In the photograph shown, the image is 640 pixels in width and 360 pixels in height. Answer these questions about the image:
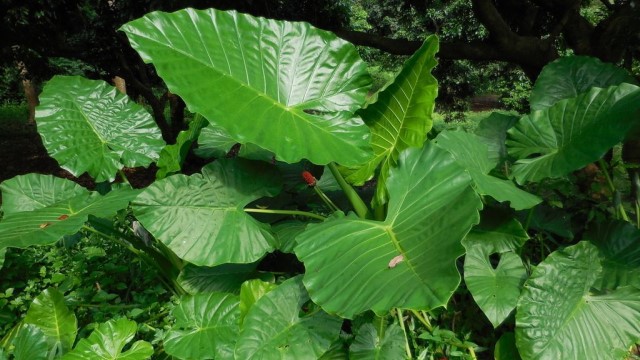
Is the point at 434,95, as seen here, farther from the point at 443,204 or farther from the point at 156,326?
the point at 156,326

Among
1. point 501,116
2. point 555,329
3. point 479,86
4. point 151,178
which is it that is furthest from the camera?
point 479,86

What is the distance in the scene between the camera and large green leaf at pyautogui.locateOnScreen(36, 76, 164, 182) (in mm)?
1687

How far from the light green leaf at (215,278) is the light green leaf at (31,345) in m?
0.41

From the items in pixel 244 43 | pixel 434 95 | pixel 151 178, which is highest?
pixel 244 43

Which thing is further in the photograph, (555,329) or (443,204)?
(555,329)

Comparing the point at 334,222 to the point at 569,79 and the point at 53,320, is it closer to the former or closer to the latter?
→ the point at 53,320

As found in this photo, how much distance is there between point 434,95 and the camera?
1368 millimetres

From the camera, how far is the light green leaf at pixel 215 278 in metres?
1.48

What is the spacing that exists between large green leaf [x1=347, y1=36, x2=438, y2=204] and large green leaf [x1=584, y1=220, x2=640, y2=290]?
630 millimetres

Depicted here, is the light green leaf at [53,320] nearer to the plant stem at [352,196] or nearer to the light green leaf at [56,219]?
the light green leaf at [56,219]

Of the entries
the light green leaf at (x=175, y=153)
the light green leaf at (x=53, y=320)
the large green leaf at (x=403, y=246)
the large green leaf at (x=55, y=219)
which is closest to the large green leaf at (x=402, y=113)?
the large green leaf at (x=403, y=246)

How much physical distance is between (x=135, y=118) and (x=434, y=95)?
1.18 metres

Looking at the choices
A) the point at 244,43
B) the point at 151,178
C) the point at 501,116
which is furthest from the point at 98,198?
the point at 151,178

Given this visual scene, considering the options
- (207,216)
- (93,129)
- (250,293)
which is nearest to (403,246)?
(250,293)
